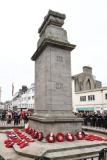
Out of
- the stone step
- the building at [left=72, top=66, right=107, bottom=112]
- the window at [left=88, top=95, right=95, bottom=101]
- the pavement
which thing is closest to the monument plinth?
the pavement

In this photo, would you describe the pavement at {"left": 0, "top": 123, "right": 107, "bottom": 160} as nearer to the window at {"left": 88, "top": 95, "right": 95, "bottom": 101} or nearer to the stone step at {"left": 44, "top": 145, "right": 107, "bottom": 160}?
the stone step at {"left": 44, "top": 145, "right": 107, "bottom": 160}

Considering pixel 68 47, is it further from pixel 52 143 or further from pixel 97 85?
pixel 97 85

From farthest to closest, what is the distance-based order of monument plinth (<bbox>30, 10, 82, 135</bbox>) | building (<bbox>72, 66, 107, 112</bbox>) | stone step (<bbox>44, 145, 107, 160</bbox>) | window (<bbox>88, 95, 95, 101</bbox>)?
window (<bbox>88, 95, 95, 101</bbox>) < building (<bbox>72, 66, 107, 112</bbox>) < monument plinth (<bbox>30, 10, 82, 135</bbox>) < stone step (<bbox>44, 145, 107, 160</bbox>)

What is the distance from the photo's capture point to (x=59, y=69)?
12.3 meters

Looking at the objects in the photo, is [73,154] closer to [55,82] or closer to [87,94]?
[55,82]

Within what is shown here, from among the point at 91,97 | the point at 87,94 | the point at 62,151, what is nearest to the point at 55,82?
the point at 62,151

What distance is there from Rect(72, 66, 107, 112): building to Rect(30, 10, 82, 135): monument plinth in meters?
27.6

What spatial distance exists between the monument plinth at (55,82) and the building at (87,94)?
2763cm

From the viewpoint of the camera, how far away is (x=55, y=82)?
39.3ft

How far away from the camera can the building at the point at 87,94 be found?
39469 millimetres

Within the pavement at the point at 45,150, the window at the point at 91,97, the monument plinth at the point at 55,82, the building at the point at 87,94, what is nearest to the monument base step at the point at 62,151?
the pavement at the point at 45,150

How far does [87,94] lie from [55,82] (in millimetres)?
33245

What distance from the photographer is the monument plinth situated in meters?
11.2

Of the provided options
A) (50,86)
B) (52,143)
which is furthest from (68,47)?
(52,143)
